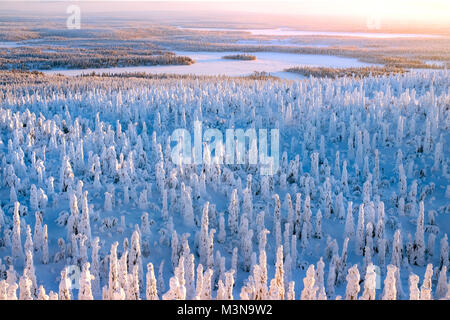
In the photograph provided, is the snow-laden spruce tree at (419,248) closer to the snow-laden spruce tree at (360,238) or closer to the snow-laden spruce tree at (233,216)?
the snow-laden spruce tree at (360,238)

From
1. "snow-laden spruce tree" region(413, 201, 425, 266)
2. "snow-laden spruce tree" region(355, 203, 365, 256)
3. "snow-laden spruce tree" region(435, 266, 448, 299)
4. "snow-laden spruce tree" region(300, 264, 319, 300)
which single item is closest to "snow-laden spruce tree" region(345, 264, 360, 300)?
"snow-laden spruce tree" region(300, 264, 319, 300)

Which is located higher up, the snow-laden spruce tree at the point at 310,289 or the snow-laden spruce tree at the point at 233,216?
the snow-laden spruce tree at the point at 310,289

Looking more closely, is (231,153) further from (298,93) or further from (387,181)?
(298,93)

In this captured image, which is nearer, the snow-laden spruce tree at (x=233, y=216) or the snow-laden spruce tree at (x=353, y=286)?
the snow-laden spruce tree at (x=353, y=286)

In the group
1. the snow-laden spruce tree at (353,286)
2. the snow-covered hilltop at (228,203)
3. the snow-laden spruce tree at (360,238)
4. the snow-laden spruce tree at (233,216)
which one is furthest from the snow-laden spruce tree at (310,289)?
the snow-laden spruce tree at (233,216)

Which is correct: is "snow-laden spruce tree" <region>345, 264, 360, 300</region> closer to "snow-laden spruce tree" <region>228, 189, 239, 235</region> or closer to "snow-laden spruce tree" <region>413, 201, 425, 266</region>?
"snow-laden spruce tree" <region>413, 201, 425, 266</region>

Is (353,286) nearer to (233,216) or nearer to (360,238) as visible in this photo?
(360,238)

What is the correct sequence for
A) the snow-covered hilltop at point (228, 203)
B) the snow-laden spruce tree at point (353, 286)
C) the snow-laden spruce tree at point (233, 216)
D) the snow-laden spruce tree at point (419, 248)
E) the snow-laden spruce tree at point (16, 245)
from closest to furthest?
the snow-laden spruce tree at point (353, 286) < the snow-covered hilltop at point (228, 203) < the snow-laden spruce tree at point (16, 245) < the snow-laden spruce tree at point (419, 248) < the snow-laden spruce tree at point (233, 216)

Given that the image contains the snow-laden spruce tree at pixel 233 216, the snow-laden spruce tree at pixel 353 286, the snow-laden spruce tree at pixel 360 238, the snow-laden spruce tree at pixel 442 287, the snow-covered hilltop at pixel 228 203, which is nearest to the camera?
the snow-laden spruce tree at pixel 353 286

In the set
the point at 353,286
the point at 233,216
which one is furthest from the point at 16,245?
the point at 353,286
